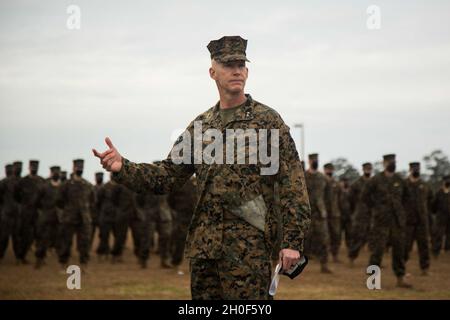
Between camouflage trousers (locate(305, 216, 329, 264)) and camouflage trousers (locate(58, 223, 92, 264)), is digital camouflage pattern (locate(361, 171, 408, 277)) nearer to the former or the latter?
camouflage trousers (locate(305, 216, 329, 264))

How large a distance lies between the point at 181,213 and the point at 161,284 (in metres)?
3.32

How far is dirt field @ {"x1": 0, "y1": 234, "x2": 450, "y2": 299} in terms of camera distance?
1092 centimetres

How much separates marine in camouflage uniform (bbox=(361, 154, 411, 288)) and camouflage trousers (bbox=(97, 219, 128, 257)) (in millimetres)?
7334

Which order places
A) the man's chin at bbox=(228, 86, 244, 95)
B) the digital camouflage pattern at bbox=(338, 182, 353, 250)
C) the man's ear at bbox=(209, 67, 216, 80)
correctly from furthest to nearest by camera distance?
the digital camouflage pattern at bbox=(338, 182, 353, 250)
the man's ear at bbox=(209, 67, 216, 80)
the man's chin at bbox=(228, 86, 244, 95)

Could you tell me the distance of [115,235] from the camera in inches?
691

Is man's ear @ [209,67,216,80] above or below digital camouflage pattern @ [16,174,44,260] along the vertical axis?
above

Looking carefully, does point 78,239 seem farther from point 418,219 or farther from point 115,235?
point 418,219

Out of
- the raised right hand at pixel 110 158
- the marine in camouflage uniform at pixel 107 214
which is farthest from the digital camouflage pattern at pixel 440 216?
the raised right hand at pixel 110 158

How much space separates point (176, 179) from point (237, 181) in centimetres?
54

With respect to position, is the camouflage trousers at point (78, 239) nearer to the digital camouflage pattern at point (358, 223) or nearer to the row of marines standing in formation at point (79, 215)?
the row of marines standing in formation at point (79, 215)

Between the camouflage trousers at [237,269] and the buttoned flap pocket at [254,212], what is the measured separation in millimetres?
35

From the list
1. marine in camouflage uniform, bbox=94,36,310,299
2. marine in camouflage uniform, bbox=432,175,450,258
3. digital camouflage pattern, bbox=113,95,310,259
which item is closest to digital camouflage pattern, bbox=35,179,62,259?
marine in camouflage uniform, bbox=432,175,450,258

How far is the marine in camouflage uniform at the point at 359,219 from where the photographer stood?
16594 mm
